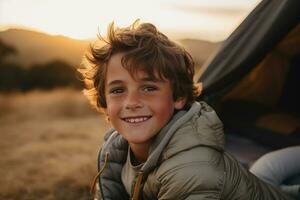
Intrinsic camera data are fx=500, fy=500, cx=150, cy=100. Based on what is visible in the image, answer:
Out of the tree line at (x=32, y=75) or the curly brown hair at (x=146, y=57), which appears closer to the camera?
the curly brown hair at (x=146, y=57)

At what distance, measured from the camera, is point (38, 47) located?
5.59 meters

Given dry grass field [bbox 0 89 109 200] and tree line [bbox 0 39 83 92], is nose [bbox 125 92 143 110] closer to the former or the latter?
dry grass field [bbox 0 89 109 200]

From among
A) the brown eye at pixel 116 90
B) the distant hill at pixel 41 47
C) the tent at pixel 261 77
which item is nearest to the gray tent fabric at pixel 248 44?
the tent at pixel 261 77

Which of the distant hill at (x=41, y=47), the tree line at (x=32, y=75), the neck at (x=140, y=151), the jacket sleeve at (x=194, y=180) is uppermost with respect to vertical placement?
the jacket sleeve at (x=194, y=180)

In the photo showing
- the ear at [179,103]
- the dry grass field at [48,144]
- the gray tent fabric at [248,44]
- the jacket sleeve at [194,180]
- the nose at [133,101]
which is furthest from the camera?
the dry grass field at [48,144]

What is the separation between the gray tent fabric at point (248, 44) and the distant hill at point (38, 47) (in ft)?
8.26

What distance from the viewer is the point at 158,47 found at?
164 cm

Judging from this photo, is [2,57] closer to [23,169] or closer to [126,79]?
[23,169]

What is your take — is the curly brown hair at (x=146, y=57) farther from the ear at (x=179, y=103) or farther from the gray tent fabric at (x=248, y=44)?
the gray tent fabric at (x=248, y=44)

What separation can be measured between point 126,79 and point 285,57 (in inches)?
76.4

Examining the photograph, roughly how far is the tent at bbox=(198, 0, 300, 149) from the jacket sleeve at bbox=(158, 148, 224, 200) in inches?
43.5

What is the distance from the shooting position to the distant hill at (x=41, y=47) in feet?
17.0

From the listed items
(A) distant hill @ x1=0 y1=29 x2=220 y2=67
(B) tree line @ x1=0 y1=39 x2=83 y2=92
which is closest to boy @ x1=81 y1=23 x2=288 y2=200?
(A) distant hill @ x1=0 y1=29 x2=220 y2=67

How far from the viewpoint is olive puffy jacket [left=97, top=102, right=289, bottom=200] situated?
1.43 meters
